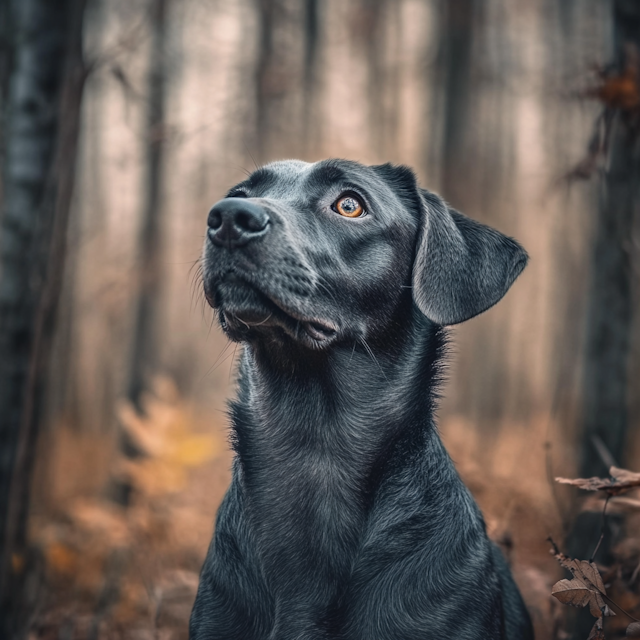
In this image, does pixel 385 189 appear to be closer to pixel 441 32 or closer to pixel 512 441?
pixel 512 441

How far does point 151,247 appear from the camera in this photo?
29.8 ft

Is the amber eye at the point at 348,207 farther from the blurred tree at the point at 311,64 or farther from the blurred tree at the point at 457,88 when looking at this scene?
the blurred tree at the point at 311,64

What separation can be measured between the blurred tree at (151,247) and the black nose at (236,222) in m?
6.14

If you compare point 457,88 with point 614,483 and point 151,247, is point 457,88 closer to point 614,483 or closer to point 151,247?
point 151,247

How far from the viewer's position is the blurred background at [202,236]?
3939mm

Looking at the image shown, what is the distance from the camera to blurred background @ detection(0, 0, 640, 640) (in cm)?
394

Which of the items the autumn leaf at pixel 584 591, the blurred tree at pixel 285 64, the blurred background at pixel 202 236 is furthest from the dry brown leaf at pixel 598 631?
the blurred tree at pixel 285 64

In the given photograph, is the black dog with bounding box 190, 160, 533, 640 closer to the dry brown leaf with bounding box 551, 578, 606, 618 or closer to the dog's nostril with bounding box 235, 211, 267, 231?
the dog's nostril with bounding box 235, 211, 267, 231

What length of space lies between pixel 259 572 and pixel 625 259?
308 cm

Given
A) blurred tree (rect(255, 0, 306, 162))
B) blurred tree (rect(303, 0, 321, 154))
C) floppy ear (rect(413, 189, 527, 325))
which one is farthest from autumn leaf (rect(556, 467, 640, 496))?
blurred tree (rect(303, 0, 321, 154))

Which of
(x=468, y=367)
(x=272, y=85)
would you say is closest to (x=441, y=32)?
(x=272, y=85)

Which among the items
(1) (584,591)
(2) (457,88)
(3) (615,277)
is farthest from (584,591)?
(2) (457,88)

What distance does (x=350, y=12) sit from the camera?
12398 mm

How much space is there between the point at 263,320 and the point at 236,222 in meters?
0.45
